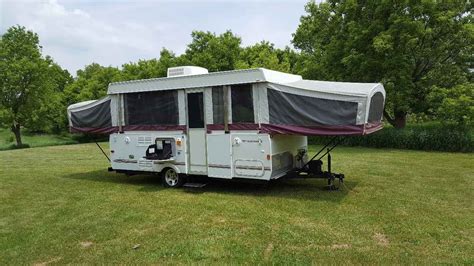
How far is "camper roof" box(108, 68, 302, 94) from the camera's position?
7602 mm

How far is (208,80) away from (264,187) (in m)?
2.78

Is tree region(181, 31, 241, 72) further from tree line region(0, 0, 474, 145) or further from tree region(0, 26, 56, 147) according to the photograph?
tree region(0, 26, 56, 147)

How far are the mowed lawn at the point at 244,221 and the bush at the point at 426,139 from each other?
5.76 meters

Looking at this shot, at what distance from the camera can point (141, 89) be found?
29.6ft

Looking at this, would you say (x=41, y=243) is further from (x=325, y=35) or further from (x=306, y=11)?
(x=306, y=11)

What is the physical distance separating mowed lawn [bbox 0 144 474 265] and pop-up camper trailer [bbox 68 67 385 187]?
0.66 m

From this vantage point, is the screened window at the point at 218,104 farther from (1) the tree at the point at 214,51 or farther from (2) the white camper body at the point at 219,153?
(1) the tree at the point at 214,51

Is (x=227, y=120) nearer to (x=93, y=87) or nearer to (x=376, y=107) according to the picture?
(x=376, y=107)

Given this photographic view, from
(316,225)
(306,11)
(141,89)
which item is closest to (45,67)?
(306,11)

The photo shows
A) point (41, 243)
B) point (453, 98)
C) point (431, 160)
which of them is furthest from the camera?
point (453, 98)

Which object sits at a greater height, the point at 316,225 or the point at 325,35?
the point at 325,35

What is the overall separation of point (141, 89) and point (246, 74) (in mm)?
2846

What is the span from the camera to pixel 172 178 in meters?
9.00

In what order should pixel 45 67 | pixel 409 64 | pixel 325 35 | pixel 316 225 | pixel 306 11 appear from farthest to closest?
pixel 45 67, pixel 306 11, pixel 325 35, pixel 409 64, pixel 316 225
